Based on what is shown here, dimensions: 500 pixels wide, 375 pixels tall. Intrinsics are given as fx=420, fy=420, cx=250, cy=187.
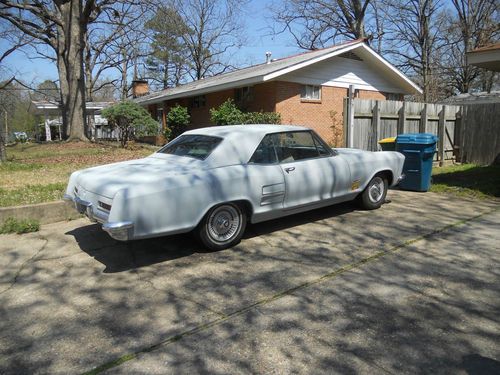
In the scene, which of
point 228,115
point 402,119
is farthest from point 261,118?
point 402,119

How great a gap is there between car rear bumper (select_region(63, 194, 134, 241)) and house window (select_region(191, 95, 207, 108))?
16.6 metres

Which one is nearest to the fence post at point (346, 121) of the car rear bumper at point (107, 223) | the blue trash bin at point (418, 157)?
the blue trash bin at point (418, 157)

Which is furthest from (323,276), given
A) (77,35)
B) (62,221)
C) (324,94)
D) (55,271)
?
(77,35)

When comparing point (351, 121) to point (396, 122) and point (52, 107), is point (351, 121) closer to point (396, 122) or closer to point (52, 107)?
point (396, 122)

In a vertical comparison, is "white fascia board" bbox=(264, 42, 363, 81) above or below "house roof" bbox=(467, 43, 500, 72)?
above

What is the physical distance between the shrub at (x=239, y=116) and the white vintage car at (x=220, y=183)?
8.62 meters

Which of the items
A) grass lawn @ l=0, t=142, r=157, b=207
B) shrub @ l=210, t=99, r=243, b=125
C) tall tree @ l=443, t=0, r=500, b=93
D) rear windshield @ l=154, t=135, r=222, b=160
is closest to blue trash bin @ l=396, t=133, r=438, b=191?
rear windshield @ l=154, t=135, r=222, b=160

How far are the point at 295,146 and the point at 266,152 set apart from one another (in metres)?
0.65

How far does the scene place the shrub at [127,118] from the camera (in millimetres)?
18297

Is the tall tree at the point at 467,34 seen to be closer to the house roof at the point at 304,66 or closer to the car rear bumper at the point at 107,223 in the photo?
the house roof at the point at 304,66

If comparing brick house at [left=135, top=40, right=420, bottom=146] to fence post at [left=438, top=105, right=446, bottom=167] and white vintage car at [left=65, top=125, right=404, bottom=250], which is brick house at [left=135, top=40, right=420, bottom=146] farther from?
white vintage car at [left=65, top=125, right=404, bottom=250]

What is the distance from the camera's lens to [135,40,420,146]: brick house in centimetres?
1578

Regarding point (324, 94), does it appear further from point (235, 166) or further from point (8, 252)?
point (8, 252)

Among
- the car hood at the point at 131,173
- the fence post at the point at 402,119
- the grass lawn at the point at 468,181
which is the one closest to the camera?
the car hood at the point at 131,173
